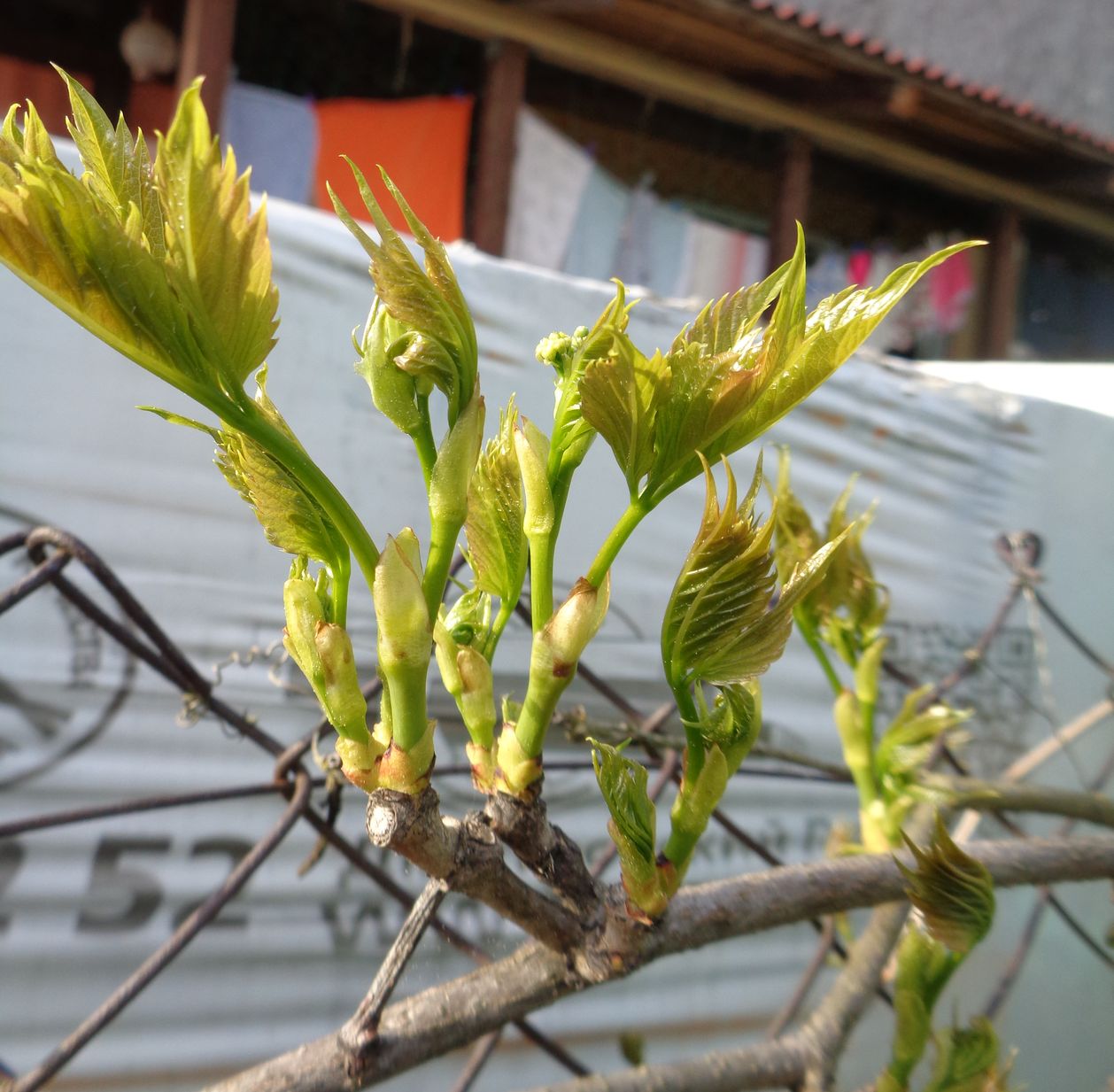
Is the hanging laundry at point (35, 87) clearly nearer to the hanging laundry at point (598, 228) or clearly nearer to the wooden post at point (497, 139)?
the wooden post at point (497, 139)

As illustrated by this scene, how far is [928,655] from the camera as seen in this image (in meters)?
1.72

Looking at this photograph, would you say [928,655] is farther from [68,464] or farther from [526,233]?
[526,233]

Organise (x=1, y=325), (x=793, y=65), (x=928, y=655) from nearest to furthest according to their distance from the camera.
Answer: (x=1, y=325)
(x=928, y=655)
(x=793, y=65)

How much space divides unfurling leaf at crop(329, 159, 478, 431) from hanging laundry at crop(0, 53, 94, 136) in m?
2.98

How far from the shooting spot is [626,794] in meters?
0.41

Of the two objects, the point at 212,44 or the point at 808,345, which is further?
the point at 212,44

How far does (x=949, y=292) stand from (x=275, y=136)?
107 inches

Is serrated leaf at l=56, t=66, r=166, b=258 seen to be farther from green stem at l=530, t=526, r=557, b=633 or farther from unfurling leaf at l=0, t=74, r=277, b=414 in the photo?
green stem at l=530, t=526, r=557, b=633

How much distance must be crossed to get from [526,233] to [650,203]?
581mm

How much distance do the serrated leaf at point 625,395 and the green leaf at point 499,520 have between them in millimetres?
61

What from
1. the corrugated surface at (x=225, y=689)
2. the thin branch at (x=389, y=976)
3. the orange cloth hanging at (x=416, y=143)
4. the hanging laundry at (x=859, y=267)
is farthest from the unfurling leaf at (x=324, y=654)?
the hanging laundry at (x=859, y=267)

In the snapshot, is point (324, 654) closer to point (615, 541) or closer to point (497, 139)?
point (615, 541)

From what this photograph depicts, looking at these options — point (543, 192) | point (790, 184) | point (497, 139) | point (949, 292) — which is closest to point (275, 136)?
point (497, 139)

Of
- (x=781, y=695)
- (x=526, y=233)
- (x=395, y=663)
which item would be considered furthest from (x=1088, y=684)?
(x=526, y=233)
